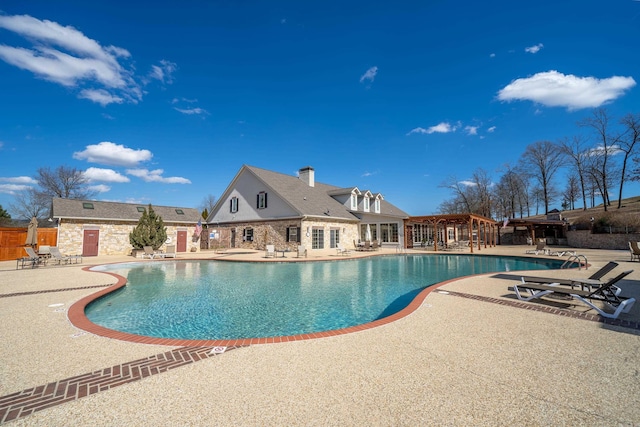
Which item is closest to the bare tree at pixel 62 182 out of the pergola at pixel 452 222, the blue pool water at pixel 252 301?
the blue pool water at pixel 252 301

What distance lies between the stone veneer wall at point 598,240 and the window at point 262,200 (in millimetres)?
29820

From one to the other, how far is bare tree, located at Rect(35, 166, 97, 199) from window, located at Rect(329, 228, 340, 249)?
3503cm

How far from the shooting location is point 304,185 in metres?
29.3

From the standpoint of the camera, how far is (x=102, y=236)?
72.9 feet

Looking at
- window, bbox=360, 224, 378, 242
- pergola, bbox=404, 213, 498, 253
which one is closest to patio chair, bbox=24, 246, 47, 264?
window, bbox=360, 224, 378, 242

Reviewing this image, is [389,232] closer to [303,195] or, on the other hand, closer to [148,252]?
[303,195]

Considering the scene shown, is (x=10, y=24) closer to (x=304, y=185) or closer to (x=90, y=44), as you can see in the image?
(x=90, y=44)

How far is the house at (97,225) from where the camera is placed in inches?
816

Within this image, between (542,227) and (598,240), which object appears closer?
(598,240)

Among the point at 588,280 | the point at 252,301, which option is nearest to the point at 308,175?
the point at 252,301

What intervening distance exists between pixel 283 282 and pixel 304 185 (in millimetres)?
19047

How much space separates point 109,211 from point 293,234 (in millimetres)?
15486

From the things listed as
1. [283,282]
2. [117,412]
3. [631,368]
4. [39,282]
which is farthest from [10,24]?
[631,368]

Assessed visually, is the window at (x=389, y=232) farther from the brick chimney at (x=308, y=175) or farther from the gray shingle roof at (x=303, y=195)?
the brick chimney at (x=308, y=175)
